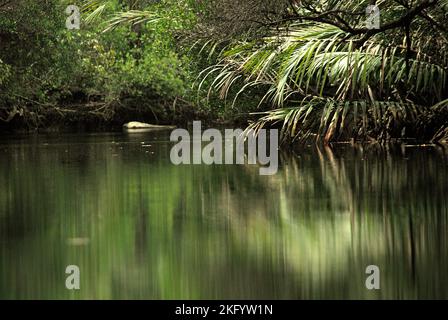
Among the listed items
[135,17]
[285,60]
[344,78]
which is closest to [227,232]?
[285,60]

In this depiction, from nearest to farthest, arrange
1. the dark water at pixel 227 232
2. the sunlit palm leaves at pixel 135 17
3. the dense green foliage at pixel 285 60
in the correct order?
1. the dark water at pixel 227 232
2. the dense green foliage at pixel 285 60
3. the sunlit palm leaves at pixel 135 17

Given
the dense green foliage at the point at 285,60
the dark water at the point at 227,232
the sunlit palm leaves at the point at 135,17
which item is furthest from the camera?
the sunlit palm leaves at the point at 135,17

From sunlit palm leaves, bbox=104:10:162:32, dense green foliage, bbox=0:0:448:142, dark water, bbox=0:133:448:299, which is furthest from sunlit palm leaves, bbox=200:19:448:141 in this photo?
sunlit palm leaves, bbox=104:10:162:32

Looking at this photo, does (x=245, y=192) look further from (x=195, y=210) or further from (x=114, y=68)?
(x=114, y=68)

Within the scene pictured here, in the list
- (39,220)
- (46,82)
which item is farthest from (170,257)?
(46,82)

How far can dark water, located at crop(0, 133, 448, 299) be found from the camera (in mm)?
5820

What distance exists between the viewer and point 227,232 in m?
8.00

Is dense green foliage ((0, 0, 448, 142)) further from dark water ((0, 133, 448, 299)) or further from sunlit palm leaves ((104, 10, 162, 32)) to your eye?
dark water ((0, 133, 448, 299))

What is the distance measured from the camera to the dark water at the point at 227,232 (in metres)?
5.82

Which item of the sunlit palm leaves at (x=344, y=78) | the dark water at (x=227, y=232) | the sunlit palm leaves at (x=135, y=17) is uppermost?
the sunlit palm leaves at (x=135, y=17)

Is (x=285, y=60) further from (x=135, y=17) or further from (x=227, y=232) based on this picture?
(x=135, y=17)

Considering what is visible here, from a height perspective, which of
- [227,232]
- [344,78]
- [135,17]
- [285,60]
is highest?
[135,17]

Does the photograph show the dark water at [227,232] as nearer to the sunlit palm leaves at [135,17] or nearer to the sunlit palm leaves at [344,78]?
the sunlit palm leaves at [344,78]

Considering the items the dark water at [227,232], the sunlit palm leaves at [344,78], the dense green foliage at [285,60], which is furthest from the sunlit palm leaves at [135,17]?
the dark water at [227,232]
